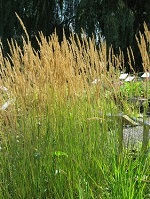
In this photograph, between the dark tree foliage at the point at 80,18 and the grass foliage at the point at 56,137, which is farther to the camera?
the dark tree foliage at the point at 80,18

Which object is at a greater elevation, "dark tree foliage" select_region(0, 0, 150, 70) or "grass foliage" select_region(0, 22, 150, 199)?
"dark tree foliage" select_region(0, 0, 150, 70)

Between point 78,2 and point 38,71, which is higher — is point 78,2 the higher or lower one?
→ the higher one

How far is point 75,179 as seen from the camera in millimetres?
1884

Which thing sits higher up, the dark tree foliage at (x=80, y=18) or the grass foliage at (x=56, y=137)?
the dark tree foliage at (x=80, y=18)

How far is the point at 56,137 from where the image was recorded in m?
1.99

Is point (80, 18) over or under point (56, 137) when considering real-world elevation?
over

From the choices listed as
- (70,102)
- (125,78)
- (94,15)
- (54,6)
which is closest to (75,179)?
(70,102)

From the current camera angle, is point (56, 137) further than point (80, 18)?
No

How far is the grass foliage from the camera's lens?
6.19 feet

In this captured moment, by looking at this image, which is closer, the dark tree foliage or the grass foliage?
the grass foliage

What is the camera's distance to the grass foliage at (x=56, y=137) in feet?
6.19

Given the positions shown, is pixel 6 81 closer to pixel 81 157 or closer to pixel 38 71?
pixel 38 71

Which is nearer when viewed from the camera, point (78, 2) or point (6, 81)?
point (6, 81)

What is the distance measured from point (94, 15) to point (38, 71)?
812cm
